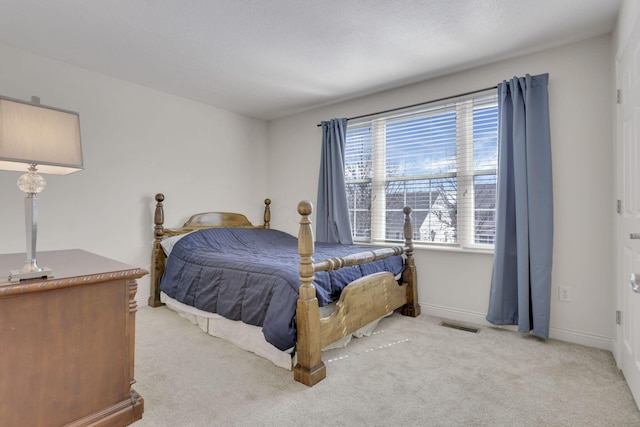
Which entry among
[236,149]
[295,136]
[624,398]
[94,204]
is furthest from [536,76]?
[94,204]

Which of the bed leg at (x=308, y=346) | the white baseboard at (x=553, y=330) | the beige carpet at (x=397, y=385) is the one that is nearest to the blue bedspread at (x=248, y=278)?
→ the bed leg at (x=308, y=346)

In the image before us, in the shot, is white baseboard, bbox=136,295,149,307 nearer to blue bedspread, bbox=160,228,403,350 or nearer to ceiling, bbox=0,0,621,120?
blue bedspread, bbox=160,228,403,350

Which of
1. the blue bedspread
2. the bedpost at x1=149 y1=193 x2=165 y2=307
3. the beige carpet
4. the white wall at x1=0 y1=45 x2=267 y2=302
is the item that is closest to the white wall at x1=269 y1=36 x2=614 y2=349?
the beige carpet

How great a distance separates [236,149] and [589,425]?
4052mm

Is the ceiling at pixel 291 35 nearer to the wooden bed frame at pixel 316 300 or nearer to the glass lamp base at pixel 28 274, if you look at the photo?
the wooden bed frame at pixel 316 300

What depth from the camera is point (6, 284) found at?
1.11 metres

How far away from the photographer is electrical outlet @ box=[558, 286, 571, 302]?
2537mm

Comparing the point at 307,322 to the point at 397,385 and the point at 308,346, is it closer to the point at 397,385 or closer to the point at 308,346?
the point at 308,346

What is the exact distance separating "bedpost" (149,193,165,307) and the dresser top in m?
1.72

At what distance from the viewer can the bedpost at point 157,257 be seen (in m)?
3.42

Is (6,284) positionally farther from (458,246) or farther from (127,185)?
(458,246)

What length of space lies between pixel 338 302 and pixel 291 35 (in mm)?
1948

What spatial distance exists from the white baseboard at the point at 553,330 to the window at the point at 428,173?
2.05 ft

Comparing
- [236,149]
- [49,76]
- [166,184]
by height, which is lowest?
[166,184]
